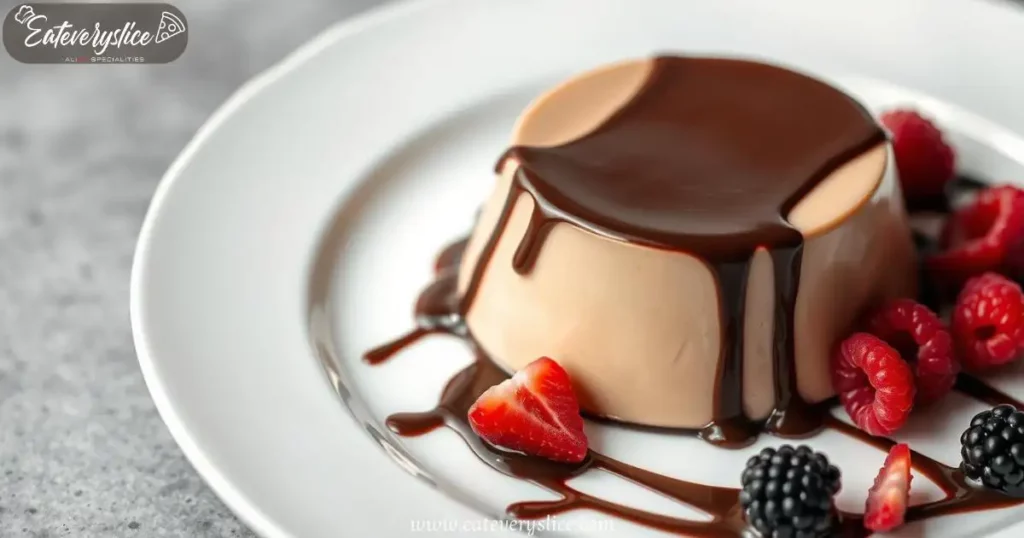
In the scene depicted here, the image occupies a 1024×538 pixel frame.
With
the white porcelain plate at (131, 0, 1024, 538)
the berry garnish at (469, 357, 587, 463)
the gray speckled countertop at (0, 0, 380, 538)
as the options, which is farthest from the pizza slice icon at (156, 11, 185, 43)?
the berry garnish at (469, 357, 587, 463)

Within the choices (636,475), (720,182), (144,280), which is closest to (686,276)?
(720,182)

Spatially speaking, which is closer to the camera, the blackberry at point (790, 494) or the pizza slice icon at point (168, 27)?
the blackberry at point (790, 494)

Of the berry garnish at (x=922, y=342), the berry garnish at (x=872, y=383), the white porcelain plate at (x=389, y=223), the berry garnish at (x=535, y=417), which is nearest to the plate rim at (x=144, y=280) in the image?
the white porcelain plate at (x=389, y=223)

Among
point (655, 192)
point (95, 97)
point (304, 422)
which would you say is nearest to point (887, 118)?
point (655, 192)

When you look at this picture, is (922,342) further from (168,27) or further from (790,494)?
(168,27)

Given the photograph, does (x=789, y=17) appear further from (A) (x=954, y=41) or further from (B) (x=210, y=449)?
(B) (x=210, y=449)

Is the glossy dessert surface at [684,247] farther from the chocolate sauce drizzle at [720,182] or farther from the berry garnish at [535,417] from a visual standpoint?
the berry garnish at [535,417]
